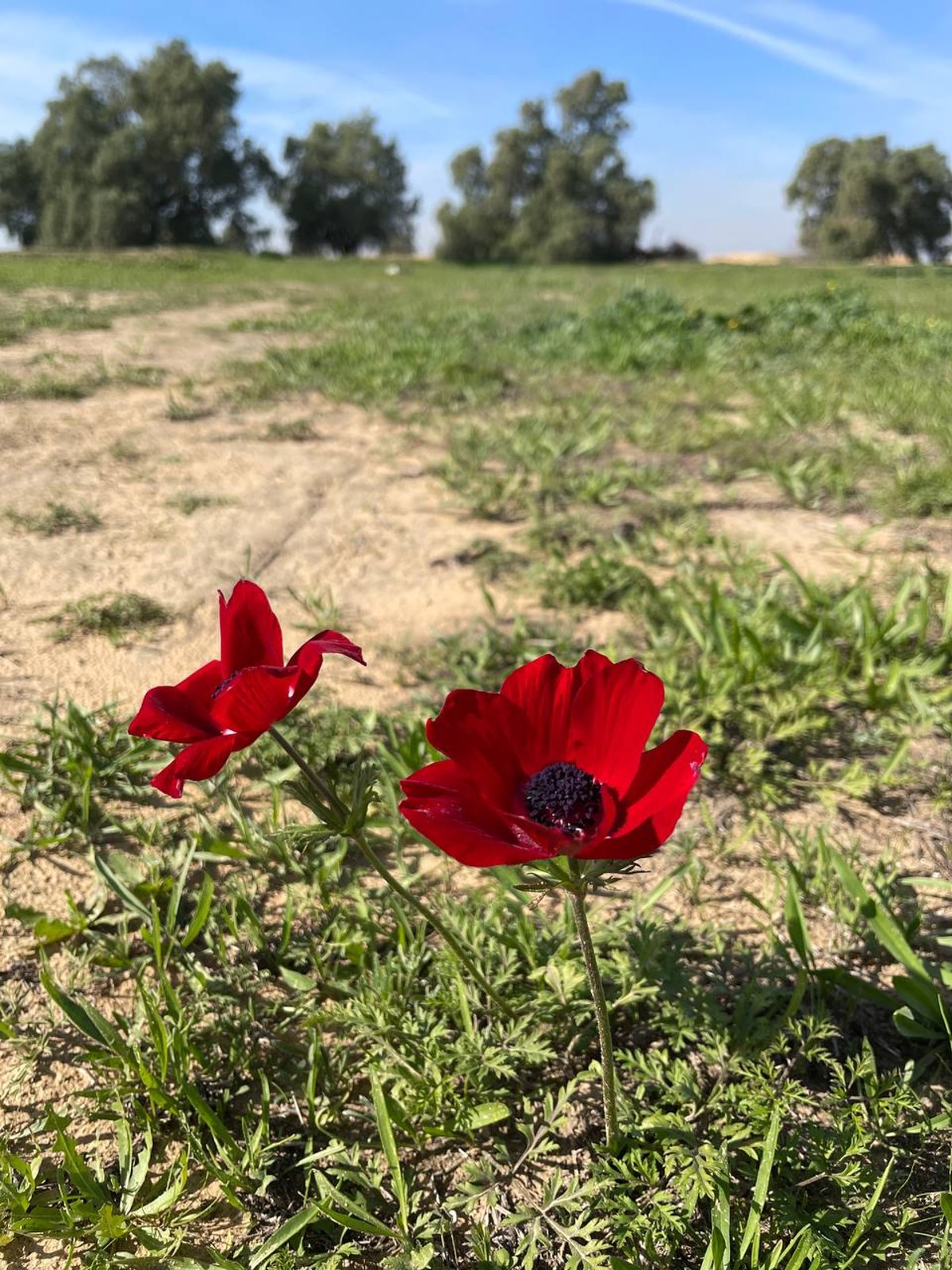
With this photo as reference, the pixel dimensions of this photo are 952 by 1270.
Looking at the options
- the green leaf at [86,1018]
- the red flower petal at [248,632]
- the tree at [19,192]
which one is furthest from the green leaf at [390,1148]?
the tree at [19,192]

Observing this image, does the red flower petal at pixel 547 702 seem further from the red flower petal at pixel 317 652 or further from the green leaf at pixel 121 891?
the green leaf at pixel 121 891

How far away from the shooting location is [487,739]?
3.51 ft

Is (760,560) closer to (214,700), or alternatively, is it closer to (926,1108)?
(926,1108)

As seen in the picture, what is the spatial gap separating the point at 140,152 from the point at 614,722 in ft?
152

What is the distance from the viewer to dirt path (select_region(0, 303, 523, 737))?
8.25 ft

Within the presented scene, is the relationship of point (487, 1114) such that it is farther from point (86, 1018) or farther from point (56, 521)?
point (56, 521)

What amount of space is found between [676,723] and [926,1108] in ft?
3.34

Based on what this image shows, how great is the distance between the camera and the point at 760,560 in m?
3.06

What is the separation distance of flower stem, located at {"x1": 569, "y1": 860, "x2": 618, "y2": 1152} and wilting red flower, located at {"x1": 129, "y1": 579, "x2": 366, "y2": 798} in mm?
388

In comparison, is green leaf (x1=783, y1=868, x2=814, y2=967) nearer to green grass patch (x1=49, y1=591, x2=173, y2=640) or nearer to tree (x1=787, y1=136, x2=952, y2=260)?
green grass patch (x1=49, y1=591, x2=173, y2=640)

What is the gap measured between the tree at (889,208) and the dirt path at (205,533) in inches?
1726

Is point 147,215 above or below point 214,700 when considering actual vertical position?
above

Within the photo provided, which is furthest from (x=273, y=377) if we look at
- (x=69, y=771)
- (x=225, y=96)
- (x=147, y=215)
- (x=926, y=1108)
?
(x=225, y=96)

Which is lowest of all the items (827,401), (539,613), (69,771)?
(69,771)
